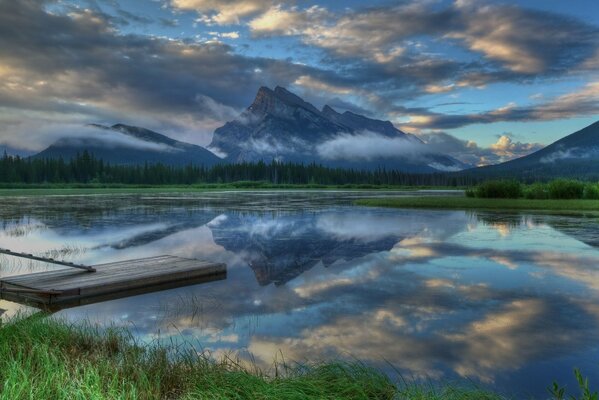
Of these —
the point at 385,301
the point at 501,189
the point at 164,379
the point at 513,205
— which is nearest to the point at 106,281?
the point at 164,379

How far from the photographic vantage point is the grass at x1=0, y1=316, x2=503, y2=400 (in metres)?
6.55

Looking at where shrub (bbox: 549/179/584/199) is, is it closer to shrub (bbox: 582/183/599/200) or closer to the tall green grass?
the tall green grass

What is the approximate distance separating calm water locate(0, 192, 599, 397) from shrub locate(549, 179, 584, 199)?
35972 millimetres

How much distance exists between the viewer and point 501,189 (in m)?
61.8

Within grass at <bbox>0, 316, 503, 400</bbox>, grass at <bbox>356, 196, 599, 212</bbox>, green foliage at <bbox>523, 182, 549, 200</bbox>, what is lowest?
grass at <bbox>0, 316, 503, 400</bbox>

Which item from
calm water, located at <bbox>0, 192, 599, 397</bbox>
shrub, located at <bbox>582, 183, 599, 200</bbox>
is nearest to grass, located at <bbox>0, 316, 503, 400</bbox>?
calm water, located at <bbox>0, 192, 599, 397</bbox>

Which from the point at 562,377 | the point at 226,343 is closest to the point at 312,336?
the point at 226,343

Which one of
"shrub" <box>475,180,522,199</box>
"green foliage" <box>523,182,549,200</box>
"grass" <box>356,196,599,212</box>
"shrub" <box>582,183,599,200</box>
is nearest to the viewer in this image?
"grass" <box>356,196,599,212</box>

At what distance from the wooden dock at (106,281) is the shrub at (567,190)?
2177 inches

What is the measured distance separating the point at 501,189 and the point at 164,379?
6142 cm

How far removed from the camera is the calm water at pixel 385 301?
29.9ft

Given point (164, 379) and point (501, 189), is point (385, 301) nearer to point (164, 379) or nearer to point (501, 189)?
point (164, 379)

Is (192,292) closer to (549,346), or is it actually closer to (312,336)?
(312,336)

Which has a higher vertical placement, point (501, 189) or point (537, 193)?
point (501, 189)
